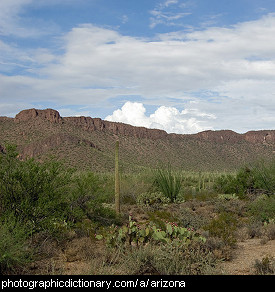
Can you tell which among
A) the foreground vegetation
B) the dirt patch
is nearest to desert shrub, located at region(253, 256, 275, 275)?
the foreground vegetation

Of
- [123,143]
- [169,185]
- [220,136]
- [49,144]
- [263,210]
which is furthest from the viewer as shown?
[220,136]

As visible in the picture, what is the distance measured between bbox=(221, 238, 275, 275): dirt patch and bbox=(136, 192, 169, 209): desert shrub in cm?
758

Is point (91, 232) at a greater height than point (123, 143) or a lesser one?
lesser

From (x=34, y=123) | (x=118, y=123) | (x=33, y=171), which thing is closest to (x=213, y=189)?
(x=33, y=171)

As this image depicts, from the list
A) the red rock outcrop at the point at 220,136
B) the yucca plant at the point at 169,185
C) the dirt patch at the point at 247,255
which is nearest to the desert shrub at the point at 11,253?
the dirt patch at the point at 247,255

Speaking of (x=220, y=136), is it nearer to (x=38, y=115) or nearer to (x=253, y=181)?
(x=38, y=115)

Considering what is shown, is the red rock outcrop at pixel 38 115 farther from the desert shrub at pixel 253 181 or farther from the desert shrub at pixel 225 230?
the desert shrub at pixel 225 230

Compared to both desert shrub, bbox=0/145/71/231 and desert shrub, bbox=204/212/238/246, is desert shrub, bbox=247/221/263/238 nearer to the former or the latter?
desert shrub, bbox=204/212/238/246

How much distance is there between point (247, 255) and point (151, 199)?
9.71 meters

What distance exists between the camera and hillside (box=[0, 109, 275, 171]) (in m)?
49.3

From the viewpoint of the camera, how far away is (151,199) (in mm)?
17469

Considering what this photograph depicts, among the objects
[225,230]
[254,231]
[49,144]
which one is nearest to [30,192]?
[225,230]

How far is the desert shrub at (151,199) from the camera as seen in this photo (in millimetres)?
17109
